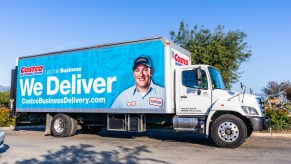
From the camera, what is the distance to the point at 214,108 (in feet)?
34.3

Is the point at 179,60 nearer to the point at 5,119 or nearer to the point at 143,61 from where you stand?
the point at 143,61

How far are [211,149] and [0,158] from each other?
595 centimetres

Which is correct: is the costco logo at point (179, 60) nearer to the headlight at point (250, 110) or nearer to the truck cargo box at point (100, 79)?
the truck cargo box at point (100, 79)

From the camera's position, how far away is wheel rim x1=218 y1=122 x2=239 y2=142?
33.1 ft

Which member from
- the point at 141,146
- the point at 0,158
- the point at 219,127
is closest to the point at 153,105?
the point at 141,146

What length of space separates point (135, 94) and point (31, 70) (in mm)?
5518

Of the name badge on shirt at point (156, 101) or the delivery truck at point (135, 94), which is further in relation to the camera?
the name badge on shirt at point (156, 101)

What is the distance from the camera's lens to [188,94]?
11.1 meters

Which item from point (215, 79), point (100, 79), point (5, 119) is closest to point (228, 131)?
point (215, 79)

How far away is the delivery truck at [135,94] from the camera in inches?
410

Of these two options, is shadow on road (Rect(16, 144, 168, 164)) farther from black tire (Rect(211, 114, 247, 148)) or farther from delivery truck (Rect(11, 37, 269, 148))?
black tire (Rect(211, 114, 247, 148))

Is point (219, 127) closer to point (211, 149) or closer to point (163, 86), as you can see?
point (211, 149)

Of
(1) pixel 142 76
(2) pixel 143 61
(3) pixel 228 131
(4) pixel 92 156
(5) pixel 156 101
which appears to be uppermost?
(2) pixel 143 61

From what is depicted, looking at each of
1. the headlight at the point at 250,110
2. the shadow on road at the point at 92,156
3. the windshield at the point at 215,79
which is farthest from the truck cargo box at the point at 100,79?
the headlight at the point at 250,110
